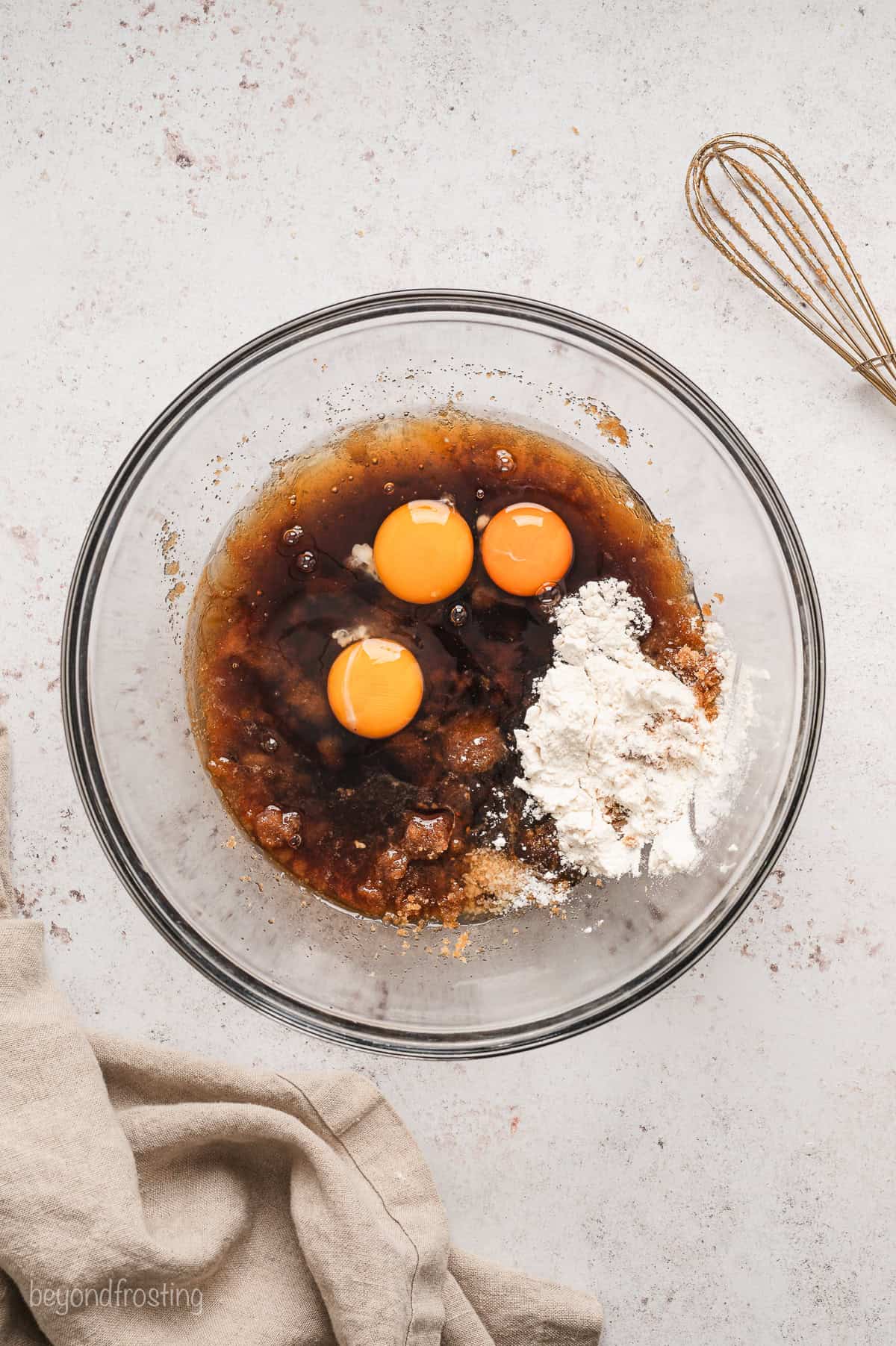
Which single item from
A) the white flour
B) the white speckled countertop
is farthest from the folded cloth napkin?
the white flour

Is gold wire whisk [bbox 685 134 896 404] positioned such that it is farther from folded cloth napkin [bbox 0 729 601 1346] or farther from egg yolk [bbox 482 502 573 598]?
folded cloth napkin [bbox 0 729 601 1346]

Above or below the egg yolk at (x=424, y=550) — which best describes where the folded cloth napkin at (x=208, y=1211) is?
below

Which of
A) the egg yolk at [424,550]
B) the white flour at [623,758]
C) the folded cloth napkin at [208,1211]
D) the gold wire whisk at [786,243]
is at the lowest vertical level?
the folded cloth napkin at [208,1211]

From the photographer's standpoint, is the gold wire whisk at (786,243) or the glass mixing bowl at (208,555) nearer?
the glass mixing bowl at (208,555)

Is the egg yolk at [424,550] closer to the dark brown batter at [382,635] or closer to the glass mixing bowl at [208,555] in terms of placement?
the dark brown batter at [382,635]

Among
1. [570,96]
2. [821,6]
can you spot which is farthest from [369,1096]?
[821,6]

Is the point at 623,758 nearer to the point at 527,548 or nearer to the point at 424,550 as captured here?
the point at 527,548

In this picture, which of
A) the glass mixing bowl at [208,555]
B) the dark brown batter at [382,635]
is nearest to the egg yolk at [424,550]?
the dark brown batter at [382,635]
